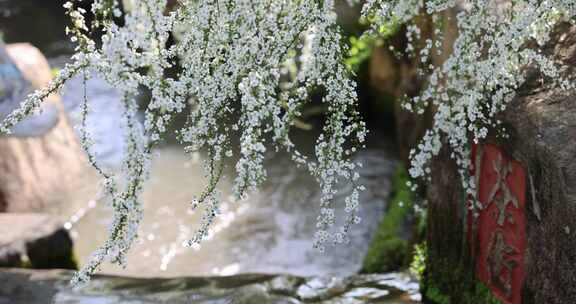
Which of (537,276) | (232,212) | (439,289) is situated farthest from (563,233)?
(232,212)

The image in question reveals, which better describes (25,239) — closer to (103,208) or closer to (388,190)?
(103,208)

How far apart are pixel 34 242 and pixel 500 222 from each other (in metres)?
2.94

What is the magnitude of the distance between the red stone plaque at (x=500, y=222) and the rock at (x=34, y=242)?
2739mm

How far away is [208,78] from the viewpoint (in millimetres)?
2586

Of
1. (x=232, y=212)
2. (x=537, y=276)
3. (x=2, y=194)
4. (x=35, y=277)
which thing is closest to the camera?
(x=537, y=276)

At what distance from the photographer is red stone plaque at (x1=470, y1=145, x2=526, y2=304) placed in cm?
306

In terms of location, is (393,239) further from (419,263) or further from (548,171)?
(548,171)

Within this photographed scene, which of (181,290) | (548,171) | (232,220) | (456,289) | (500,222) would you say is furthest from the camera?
(232,220)

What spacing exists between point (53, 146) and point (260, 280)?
10.9ft

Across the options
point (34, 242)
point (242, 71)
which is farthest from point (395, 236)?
point (242, 71)

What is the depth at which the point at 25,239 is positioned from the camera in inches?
176

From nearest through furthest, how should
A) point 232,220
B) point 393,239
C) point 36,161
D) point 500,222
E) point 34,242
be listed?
1. point 500,222
2. point 34,242
3. point 393,239
4. point 36,161
5. point 232,220

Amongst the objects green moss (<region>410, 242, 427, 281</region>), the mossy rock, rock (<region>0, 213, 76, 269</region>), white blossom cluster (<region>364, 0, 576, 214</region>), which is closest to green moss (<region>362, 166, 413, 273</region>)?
the mossy rock

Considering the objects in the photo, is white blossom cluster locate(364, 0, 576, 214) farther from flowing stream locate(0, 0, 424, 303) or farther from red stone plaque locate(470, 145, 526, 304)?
flowing stream locate(0, 0, 424, 303)
